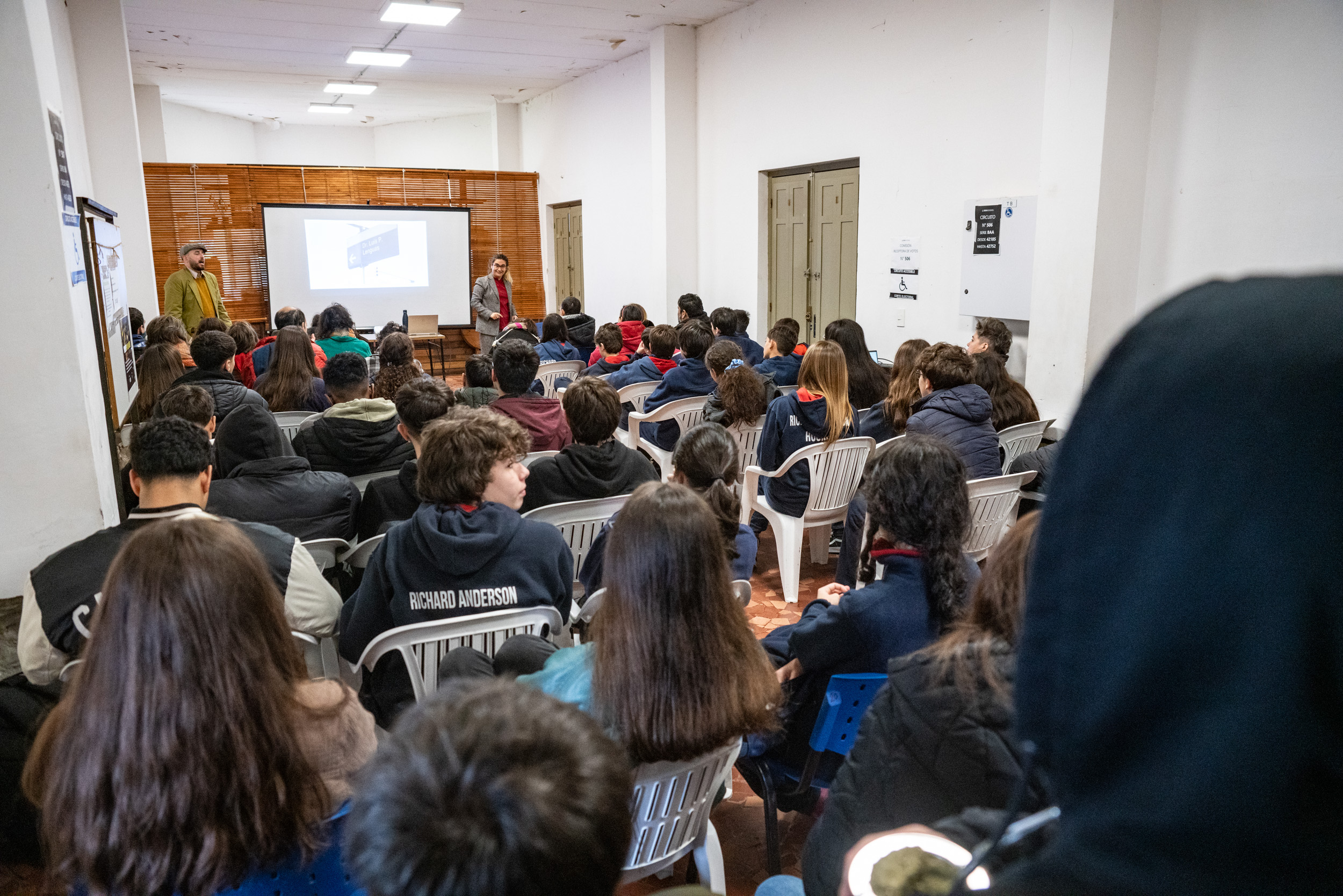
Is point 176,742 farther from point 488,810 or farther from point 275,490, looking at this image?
point 275,490

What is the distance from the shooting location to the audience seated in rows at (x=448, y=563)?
6.63 feet

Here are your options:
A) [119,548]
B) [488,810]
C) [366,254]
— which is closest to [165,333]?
[119,548]

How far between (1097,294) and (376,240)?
9069mm

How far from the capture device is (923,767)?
113 centimetres

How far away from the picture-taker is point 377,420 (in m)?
3.31

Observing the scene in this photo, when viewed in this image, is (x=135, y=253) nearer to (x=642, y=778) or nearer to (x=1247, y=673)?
(x=642, y=778)

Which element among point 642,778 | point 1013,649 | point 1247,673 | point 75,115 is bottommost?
point 642,778

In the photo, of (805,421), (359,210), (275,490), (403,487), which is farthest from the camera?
(359,210)

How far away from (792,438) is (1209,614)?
3350mm

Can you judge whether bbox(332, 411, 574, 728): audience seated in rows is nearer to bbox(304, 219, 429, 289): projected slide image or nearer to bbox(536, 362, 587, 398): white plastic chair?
bbox(536, 362, 587, 398): white plastic chair

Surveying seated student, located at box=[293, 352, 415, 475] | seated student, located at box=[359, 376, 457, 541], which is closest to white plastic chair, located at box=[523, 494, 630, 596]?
seated student, located at box=[359, 376, 457, 541]

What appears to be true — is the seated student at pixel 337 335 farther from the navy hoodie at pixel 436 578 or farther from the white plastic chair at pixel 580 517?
the navy hoodie at pixel 436 578

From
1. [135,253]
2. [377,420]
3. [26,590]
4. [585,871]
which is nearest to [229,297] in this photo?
[135,253]

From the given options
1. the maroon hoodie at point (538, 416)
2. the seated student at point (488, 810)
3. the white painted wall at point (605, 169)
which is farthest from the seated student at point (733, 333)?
the seated student at point (488, 810)
